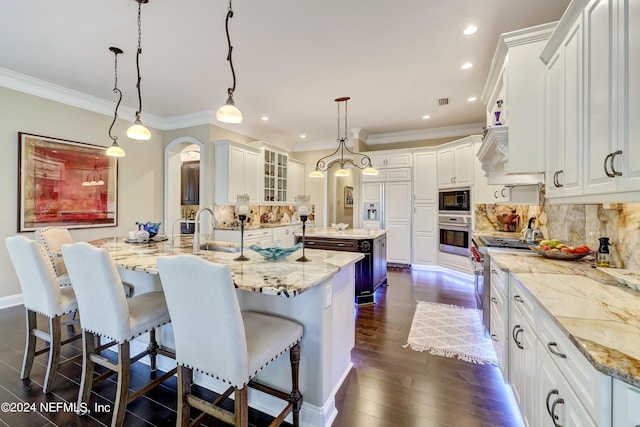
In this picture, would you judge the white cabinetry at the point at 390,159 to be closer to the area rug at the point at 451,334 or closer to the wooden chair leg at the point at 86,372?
the area rug at the point at 451,334

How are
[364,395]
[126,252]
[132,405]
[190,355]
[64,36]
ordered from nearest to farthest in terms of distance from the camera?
[190,355], [132,405], [364,395], [126,252], [64,36]

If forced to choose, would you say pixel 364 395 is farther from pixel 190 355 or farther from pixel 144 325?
pixel 144 325

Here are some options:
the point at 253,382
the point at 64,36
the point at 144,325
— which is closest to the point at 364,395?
the point at 253,382

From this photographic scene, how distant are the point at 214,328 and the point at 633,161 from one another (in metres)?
1.83

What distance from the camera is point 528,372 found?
1.46 m

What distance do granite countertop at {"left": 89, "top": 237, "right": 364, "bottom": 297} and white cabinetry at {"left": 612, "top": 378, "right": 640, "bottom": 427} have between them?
1.04 meters

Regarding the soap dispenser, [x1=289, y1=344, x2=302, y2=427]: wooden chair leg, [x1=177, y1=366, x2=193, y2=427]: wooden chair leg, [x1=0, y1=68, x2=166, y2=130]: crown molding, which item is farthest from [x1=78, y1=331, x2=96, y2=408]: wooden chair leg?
[x1=0, y1=68, x2=166, y2=130]: crown molding

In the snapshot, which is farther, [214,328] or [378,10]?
[378,10]

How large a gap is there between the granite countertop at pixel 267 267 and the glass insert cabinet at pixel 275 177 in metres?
3.72

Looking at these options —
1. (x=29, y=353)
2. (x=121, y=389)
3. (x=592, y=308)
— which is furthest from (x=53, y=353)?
(x=592, y=308)

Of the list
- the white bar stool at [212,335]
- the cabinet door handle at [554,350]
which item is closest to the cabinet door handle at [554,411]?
the cabinet door handle at [554,350]

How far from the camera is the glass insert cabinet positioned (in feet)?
19.9

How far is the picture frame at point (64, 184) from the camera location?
362cm

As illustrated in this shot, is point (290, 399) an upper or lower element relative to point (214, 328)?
lower
